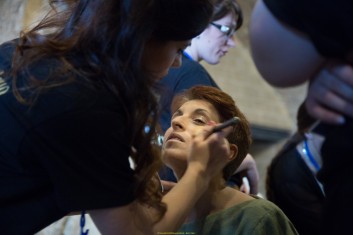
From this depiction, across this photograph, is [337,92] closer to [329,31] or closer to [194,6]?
[329,31]

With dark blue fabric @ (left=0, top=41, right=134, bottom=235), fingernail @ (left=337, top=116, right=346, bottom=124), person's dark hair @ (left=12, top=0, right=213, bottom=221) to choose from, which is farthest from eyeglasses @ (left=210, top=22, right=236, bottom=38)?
fingernail @ (left=337, top=116, right=346, bottom=124)

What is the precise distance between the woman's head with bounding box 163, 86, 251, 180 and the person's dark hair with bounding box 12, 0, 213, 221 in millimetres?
397

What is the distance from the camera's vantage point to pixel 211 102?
1436mm

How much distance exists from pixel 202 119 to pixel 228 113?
0.09 m

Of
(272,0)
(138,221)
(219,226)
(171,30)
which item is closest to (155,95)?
(171,30)

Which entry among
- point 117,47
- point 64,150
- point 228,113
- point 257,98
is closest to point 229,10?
point 228,113

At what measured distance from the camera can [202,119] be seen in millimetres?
1382

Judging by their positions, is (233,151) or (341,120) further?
(233,151)

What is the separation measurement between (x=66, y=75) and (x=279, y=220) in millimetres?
694

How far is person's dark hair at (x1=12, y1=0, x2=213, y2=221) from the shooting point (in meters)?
0.82

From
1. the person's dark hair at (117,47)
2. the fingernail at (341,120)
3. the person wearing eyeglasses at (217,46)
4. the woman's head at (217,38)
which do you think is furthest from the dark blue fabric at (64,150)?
the woman's head at (217,38)

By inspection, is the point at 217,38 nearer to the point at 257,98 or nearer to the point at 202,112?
the point at 202,112

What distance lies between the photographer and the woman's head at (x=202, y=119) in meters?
1.29

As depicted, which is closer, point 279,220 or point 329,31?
point 329,31
